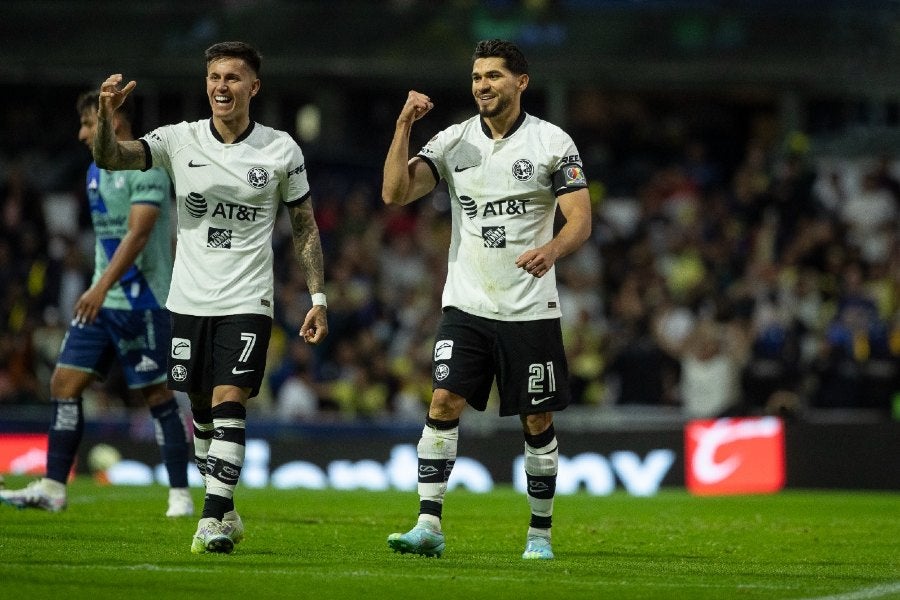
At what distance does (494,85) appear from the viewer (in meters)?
8.35

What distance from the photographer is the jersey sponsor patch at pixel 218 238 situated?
8.34 meters

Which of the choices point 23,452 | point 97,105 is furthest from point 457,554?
point 23,452

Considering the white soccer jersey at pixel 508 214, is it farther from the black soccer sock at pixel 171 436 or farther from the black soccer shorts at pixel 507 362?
the black soccer sock at pixel 171 436

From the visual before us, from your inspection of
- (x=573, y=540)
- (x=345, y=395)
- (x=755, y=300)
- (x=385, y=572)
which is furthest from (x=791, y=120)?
(x=385, y=572)

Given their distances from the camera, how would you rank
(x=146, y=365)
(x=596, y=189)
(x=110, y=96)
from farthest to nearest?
(x=596, y=189) < (x=146, y=365) < (x=110, y=96)

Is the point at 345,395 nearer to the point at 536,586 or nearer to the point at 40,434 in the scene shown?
the point at 40,434

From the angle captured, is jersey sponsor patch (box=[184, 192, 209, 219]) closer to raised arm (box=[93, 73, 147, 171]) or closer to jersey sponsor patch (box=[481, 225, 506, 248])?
raised arm (box=[93, 73, 147, 171])

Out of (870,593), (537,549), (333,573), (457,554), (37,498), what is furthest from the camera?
(37,498)

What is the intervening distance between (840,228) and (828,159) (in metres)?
3.88

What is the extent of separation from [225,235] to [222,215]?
11 centimetres

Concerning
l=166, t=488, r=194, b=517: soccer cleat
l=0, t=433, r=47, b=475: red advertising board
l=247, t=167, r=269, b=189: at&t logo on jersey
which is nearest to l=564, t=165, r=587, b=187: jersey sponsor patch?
l=247, t=167, r=269, b=189: at&t logo on jersey

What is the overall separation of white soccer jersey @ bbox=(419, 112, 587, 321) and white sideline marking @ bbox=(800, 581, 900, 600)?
7.17ft

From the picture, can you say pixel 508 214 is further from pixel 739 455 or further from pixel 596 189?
pixel 596 189

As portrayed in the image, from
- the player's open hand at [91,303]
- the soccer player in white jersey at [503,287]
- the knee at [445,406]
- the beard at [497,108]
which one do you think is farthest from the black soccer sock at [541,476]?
the player's open hand at [91,303]
